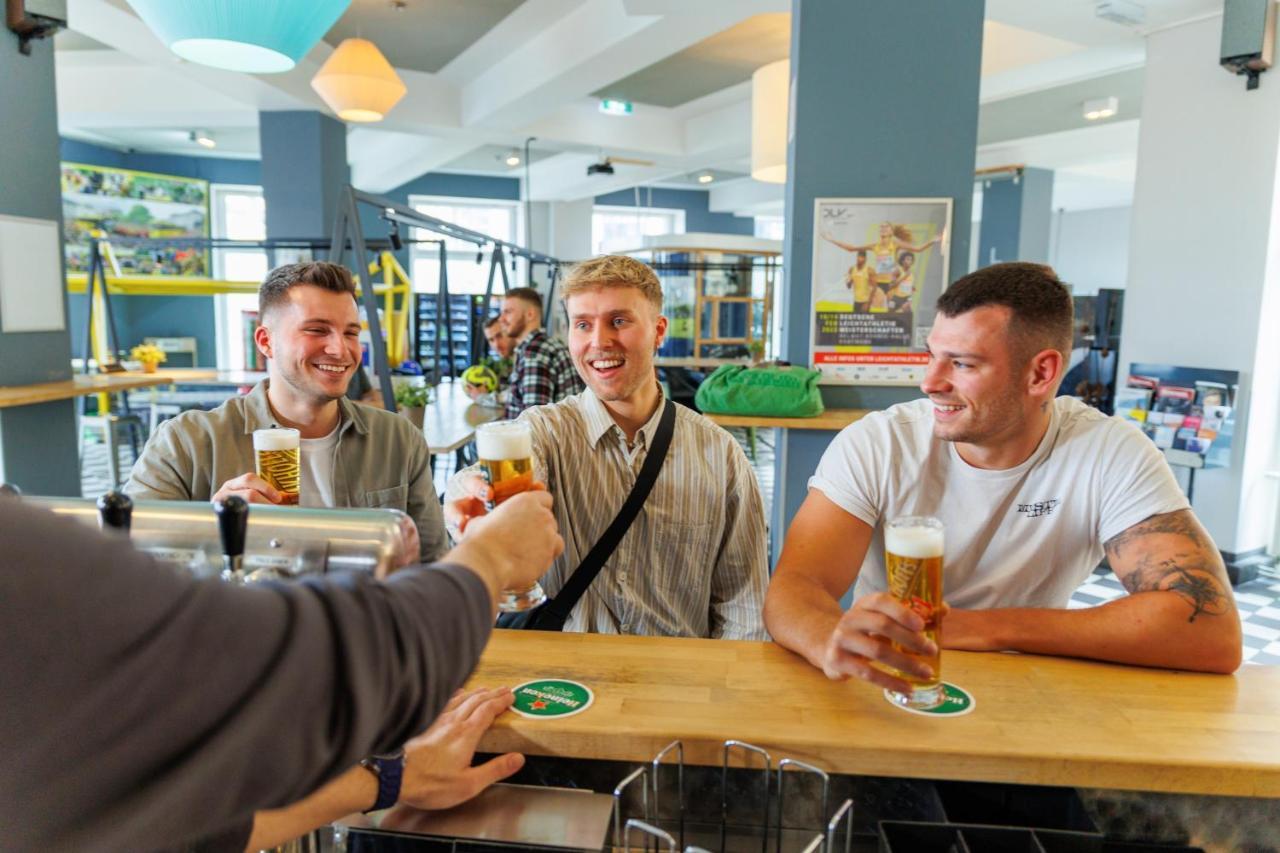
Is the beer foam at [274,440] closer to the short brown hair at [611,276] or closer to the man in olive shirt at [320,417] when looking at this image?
the man in olive shirt at [320,417]

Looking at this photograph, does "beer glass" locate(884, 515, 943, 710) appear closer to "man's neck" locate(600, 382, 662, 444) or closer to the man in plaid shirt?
"man's neck" locate(600, 382, 662, 444)

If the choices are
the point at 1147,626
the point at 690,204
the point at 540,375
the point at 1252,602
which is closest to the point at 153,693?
the point at 1147,626

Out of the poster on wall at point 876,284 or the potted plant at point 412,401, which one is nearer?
the poster on wall at point 876,284

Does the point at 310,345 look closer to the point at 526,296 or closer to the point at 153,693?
the point at 153,693

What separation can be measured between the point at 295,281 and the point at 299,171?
684cm

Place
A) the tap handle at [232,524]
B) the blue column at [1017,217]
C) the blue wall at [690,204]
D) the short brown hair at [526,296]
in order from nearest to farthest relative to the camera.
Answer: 1. the tap handle at [232,524]
2. the short brown hair at [526,296]
3. the blue column at [1017,217]
4. the blue wall at [690,204]

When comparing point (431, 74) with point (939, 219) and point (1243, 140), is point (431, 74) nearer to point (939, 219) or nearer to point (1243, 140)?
point (939, 219)

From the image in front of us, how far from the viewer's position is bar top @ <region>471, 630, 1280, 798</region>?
105cm

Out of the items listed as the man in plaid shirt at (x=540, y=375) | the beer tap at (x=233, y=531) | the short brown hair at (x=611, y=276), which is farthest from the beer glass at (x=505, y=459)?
the man in plaid shirt at (x=540, y=375)

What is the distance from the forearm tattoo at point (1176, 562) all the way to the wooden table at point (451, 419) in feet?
9.11

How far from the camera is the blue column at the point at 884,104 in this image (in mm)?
3684

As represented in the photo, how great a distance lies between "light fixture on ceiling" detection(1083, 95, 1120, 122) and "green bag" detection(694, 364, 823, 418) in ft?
17.7

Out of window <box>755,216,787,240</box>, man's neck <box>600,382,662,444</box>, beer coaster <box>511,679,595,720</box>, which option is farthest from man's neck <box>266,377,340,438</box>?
window <box>755,216,787,240</box>

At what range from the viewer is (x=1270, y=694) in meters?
1.28
